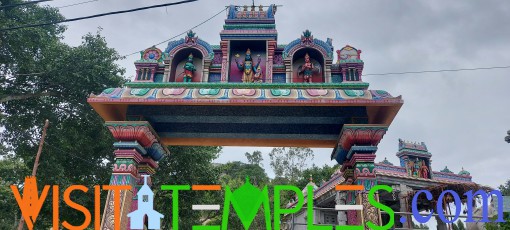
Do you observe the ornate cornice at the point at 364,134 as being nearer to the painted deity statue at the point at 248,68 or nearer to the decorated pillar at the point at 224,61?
the painted deity statue at the point at 248,68

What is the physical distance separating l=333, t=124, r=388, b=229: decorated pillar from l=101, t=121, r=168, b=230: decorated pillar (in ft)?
14.2

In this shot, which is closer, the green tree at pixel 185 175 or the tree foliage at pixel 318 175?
the green tree at pixel 185 175

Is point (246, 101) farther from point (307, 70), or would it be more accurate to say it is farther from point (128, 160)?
point (128, 160)

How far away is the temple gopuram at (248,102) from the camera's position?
7.49 metres

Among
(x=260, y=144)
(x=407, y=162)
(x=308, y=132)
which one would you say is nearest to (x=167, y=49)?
(x=260, y=144)

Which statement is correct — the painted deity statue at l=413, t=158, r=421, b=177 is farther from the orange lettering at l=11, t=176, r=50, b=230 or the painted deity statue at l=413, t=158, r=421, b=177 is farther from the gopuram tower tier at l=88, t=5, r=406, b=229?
the orange lettering at l=11, t=176, r=50, b=230

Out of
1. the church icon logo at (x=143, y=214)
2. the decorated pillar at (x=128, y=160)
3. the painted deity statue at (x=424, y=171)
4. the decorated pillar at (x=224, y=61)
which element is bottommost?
the church icon logo at (x=143, y=214)

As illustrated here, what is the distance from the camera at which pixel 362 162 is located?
7.44 m

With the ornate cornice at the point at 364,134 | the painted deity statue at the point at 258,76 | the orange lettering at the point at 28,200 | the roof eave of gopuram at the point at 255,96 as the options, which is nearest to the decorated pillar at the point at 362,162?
the ornate cornice at the point at 364,134

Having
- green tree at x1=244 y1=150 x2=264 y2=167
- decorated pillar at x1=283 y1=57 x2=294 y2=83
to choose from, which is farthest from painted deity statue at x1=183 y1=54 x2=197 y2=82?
green tree at x1=244 y1=150 x2=264 y2=167

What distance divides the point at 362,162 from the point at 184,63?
4.78 m

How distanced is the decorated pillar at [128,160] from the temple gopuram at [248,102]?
2 centimetres

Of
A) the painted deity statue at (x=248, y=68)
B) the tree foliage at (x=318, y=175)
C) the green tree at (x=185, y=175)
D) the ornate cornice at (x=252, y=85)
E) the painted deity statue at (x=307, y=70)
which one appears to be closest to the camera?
the ornate cornice at (x=252, y=85)

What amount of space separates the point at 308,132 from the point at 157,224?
12.9ft
